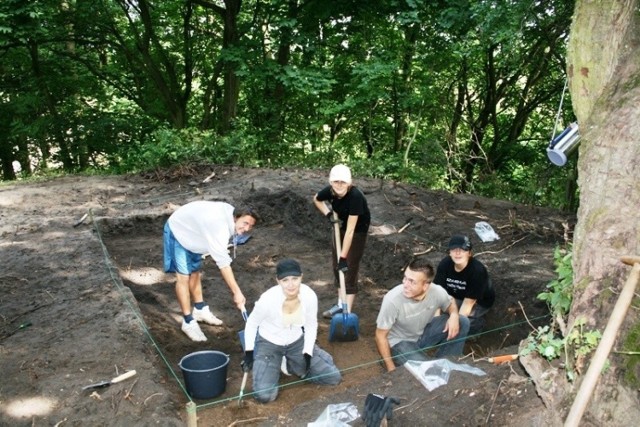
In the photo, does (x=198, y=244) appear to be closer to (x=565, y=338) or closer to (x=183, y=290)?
(x=183, y=290)

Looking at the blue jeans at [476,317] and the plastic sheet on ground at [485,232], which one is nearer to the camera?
the blue jeans at [476,317]

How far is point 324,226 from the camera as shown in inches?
328

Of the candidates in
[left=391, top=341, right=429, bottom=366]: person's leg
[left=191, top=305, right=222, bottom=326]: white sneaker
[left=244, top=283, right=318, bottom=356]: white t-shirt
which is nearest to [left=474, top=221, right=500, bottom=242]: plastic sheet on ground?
[left=391, top=341, right=429, bottom=366]: person's leg

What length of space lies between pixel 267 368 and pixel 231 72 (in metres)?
10.7

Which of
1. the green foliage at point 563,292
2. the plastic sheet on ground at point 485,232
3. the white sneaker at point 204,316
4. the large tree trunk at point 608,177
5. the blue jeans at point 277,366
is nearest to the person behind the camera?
the large tree trunk at point 608,177

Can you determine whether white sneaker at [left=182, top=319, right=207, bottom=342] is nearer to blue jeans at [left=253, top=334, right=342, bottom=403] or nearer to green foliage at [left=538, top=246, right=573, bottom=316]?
blue jeans at [left=253, top=334, right=342, bottom=403]

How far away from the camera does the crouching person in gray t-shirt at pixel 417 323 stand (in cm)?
443

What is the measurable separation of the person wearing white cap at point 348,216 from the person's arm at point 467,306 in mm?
1237

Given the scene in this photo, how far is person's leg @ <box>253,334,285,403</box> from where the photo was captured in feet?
13.8

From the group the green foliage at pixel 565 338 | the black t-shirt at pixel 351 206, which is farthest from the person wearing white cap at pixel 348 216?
the green foliage at pixel 565 338

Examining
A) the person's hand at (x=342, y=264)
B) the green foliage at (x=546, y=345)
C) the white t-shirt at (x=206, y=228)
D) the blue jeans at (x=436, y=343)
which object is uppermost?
the white t-shirt at (x=206, y=228)

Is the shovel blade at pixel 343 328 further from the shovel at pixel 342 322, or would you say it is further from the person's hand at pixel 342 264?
the person's hand at pixel 342 264

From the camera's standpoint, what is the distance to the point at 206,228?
15.0ft

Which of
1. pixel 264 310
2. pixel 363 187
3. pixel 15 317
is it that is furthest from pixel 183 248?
pixel 363 187
